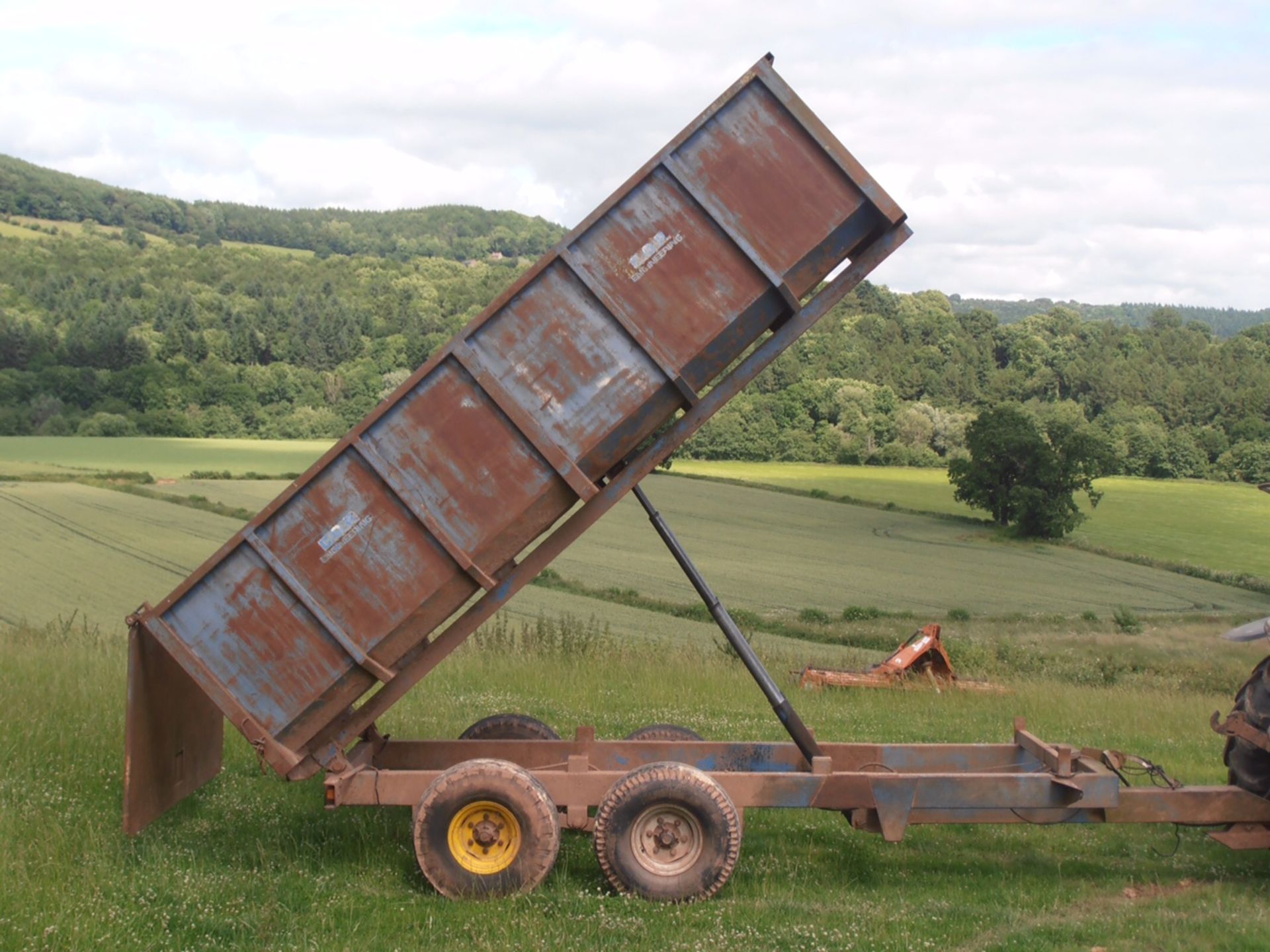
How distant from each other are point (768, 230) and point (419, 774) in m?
3.93

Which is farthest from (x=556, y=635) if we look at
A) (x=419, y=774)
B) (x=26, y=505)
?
(x=26, y=505)

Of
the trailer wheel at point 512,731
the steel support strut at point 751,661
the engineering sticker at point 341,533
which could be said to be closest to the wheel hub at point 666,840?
the steel support strut at point 751,661

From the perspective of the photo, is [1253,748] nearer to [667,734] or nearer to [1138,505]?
[667,734]

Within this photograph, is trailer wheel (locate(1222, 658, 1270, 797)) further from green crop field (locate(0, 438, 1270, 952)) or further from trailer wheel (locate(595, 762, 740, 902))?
trailer wheel (locate(595, 762, 740, 902))

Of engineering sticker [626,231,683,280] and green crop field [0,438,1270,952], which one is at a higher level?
engineering sticker [626,231,683,280]

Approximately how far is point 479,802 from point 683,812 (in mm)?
1199

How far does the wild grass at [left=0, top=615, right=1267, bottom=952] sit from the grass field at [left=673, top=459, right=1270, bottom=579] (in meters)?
32.1

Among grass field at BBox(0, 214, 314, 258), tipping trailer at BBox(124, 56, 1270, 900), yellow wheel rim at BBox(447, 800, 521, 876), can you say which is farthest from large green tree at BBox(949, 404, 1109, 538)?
grass field at BBox(0, 214, 314, 258)

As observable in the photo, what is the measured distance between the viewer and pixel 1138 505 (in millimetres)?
45844

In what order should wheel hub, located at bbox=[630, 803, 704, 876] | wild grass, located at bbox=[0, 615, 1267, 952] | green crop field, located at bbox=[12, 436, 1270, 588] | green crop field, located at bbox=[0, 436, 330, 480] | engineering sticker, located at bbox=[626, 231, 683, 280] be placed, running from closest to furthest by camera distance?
wild grass, located at bbox=[0, 615, 1267, 952], wheel hub, located at bbox=[630, 803, 704, 876], engineering sticker, located at bbox=[626, 231, 683, 280], green crop field, located at bbox=[12, 436, 1270, 588], green crop field, located at bbox=[0, 436, 330, 480]

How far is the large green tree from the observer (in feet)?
136

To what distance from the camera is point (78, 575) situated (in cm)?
2812

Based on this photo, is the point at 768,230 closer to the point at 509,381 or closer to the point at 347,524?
the point at 509,381

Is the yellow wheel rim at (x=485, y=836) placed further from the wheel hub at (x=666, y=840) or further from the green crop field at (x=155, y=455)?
the green crop field at (x=155, y=455)
